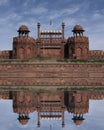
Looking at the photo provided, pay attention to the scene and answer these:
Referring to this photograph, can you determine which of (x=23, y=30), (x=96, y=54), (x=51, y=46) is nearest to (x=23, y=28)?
(x=23, y=30)

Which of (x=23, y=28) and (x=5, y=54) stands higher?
(x=23, y=28)

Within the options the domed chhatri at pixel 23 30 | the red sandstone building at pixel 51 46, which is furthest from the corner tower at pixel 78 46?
the domed chhatri at pixel 23 30

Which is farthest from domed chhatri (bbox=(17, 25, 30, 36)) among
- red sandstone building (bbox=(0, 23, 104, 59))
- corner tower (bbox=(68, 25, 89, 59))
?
corner tower (bbox=(68, 25, 89, 59))

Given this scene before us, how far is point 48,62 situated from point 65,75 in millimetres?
2445

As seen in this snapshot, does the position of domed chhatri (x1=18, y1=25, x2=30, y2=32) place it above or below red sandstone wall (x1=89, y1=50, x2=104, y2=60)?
above

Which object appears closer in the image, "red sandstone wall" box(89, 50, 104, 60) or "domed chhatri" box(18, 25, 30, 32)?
"domed chhatri" box(18, 25, 30, 32)

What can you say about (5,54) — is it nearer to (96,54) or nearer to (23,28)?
(23,28)

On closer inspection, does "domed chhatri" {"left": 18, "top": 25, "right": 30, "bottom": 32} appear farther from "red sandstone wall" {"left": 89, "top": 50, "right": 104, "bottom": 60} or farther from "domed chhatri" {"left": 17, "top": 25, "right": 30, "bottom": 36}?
"red sandstone wall" {"left": 89, "top": 50, "right": 104, "bottom": 60}

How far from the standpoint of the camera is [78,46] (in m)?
40.1

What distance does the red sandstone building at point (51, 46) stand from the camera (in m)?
40.3

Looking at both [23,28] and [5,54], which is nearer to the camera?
[23,28]

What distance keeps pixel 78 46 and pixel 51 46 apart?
4.05 m

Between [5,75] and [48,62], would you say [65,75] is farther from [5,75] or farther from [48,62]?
[5,75]

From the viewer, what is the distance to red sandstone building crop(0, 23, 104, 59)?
40.3 metres
